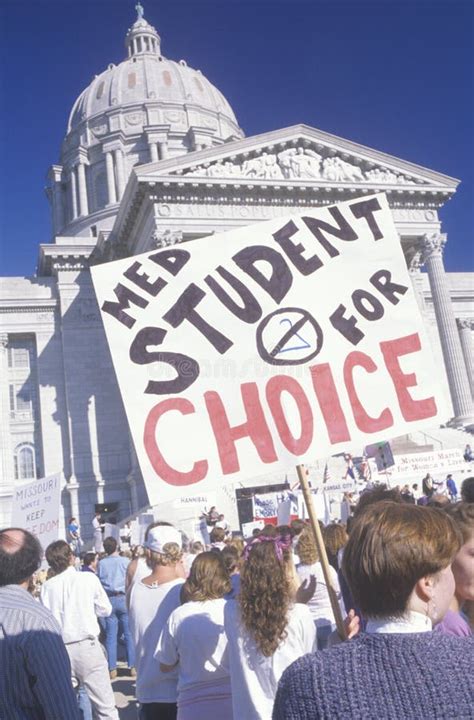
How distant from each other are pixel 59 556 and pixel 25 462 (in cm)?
3277

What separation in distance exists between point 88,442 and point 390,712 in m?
36.8

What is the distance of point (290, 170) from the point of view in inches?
1415

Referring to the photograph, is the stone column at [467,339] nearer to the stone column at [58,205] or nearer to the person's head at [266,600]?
the stone column at [58,205]

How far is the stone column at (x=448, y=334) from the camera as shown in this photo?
3497cm

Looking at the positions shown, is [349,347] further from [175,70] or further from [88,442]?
[175,70]

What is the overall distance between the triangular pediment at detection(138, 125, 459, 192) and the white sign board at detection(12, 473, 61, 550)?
25.2 metres

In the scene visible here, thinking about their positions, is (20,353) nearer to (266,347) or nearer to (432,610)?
(266,347)

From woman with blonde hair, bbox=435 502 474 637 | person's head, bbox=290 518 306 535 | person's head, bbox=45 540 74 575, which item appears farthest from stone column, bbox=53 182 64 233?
woman with blonde hair, bbox=435 502 474 637

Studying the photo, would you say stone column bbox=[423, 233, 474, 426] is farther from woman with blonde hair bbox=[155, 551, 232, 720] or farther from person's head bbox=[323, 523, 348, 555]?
woman with blonde hair bbox=[155, 551, 232, 720]

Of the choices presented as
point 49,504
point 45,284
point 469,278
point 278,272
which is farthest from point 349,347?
point 469,278

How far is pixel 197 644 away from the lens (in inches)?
169

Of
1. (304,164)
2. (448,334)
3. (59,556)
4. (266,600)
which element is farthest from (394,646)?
(304,164)

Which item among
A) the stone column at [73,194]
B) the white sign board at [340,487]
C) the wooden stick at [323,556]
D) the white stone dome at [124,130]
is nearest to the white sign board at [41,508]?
the wooden stick at [323,556]

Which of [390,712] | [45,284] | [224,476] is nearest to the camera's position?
[390,712]
